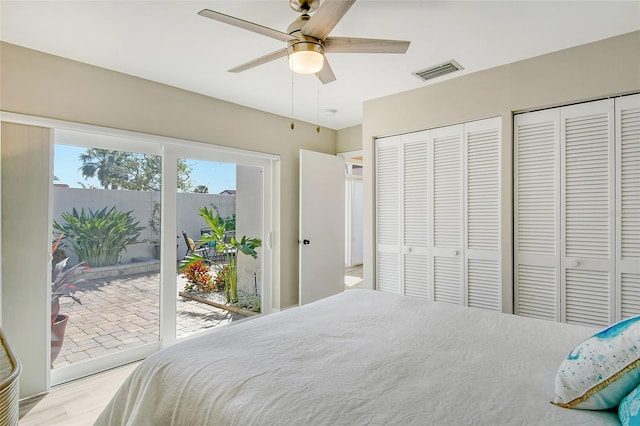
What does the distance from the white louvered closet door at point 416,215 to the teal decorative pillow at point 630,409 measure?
7.79ft

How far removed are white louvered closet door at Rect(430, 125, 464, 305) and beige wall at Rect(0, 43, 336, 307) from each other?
5.79ft

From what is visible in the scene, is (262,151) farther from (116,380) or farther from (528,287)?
(528,287)

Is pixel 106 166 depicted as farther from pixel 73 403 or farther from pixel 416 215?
pixel 416 215

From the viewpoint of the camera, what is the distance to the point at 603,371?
99 cm

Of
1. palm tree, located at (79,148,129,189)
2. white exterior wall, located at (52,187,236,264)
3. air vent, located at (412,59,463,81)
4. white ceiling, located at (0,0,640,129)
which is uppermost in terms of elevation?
air vent, located at (412,59,463,81)

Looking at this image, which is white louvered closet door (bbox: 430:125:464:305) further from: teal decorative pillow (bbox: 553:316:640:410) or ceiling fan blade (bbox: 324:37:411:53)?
teal decorative pillow (bbox: 553:316:640:410)

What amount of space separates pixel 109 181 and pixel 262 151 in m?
1.62

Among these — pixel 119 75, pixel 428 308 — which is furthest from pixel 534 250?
pixel 119 75

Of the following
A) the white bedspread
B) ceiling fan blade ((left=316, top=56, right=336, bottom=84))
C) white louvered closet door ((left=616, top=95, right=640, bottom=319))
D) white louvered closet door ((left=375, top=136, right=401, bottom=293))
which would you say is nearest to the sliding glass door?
white louvered closet door ((left=375, top=136, right=401, bottom=293))

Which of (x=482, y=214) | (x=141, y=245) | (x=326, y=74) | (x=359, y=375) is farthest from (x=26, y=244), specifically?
(x=482, y=214)

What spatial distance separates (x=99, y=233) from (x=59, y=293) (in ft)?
1.75

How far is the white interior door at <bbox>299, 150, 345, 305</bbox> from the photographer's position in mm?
4121

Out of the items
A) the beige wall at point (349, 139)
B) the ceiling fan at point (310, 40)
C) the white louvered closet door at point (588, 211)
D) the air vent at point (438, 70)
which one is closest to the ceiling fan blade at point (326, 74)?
the ceiling fan at point (310, 40)

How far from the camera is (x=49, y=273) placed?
2488mm
